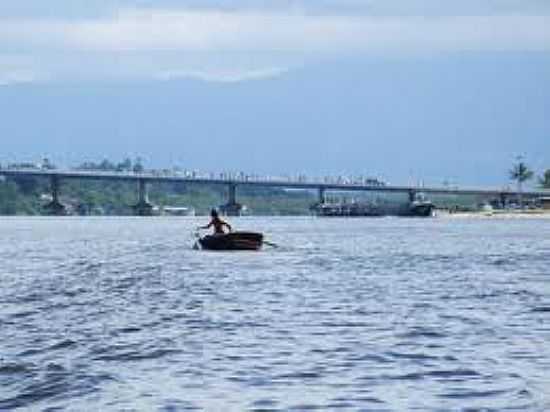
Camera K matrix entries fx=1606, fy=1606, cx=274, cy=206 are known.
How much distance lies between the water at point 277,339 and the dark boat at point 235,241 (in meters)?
19.2

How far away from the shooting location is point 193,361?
30.0 meters

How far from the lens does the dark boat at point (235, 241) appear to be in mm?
85750

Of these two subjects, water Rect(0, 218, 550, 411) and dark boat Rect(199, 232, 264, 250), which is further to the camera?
dark boat Rect(199, 232, 264, 250)

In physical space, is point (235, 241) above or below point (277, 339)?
below

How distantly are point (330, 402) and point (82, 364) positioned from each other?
23.2 ft

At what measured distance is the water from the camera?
2538 cm

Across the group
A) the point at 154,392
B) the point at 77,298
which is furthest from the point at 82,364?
the point at 77,298

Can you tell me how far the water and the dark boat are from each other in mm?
19174

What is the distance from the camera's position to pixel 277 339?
33594 mm

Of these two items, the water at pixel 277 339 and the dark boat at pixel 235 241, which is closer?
the water at pixel 277 339

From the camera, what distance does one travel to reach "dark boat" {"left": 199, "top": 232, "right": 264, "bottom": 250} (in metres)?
85.8

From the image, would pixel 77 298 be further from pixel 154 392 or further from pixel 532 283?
pixel 154 392

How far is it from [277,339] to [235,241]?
5258 centimetres

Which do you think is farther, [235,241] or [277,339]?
[235,241]
